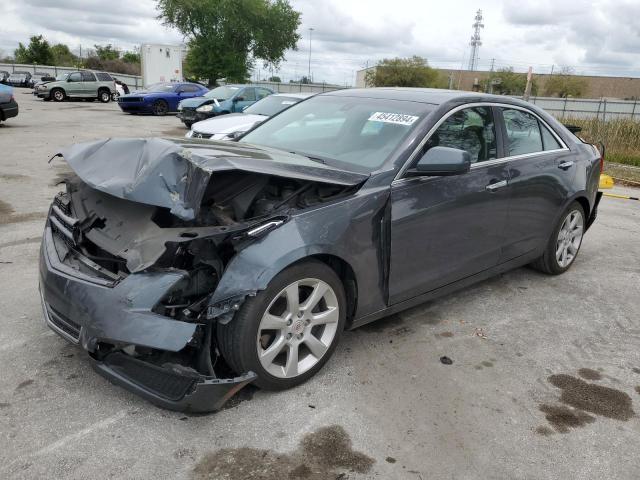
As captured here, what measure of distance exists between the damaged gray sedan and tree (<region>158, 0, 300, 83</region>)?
142 ft

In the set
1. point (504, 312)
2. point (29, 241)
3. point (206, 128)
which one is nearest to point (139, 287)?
point (504, 312)

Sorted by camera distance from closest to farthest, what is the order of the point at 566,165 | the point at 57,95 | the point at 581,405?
the point at 581,405 → the point at 566,165 → the point at 57,95

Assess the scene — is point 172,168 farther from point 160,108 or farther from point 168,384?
point 160,108

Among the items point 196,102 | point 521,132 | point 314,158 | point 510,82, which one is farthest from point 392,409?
point 510,82

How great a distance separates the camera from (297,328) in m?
3.01

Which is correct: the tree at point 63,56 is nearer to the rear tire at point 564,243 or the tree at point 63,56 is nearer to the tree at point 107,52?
the tree at point 107,52

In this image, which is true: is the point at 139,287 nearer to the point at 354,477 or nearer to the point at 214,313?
the point at 214,313

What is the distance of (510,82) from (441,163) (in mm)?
68675

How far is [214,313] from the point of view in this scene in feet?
8.71

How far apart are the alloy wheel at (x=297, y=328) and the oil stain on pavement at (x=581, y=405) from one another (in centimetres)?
127

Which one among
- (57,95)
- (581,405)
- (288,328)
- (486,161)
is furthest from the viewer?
(57,95)

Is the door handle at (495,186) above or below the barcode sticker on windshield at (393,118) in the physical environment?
below

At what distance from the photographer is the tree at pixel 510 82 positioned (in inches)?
2488

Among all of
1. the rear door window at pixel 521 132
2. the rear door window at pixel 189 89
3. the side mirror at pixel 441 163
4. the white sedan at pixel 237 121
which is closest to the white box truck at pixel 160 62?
the rear door window at pixel 189 89
